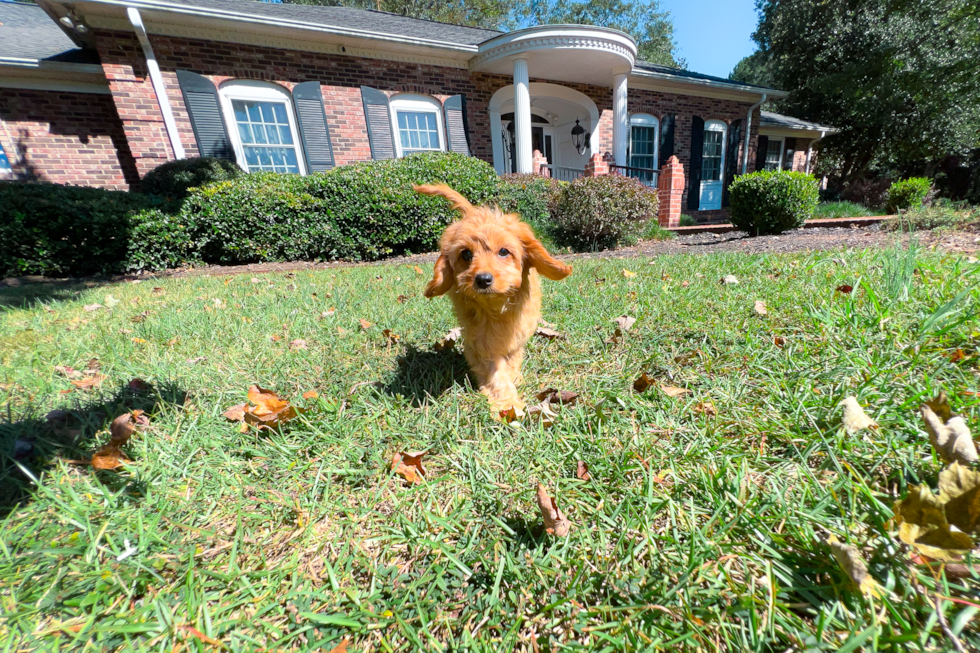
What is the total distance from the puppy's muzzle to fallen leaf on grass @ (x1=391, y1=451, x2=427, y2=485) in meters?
0.80

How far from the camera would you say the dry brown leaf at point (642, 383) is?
190 centimetres

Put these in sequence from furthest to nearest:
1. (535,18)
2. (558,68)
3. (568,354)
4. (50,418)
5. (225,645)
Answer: (535,18), (558,68), (568,354), (50,418), (225,645)

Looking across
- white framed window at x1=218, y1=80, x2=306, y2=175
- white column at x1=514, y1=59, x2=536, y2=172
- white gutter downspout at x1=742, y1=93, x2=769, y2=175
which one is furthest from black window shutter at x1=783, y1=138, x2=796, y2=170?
white framed window at x1=218, y1=80, x2=306, y2=175

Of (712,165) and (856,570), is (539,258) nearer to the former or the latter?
(856,570)

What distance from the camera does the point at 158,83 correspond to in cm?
851

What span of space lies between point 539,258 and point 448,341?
3.45 feet

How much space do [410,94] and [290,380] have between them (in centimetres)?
1144

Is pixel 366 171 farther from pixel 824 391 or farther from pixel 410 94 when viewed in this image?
pixel 824 391

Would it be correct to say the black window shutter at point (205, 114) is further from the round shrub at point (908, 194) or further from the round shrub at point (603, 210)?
the round shrub at point (908, 194)

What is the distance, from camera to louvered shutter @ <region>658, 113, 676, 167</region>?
14.8 metres

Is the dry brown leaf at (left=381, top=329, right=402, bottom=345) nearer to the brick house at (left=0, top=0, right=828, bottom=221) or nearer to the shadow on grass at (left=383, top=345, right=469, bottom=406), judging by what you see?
the shadow on grass at (left=383, top=345, right=469, bottom=406)

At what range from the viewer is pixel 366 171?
8.24m

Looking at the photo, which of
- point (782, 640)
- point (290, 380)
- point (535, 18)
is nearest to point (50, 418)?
point (290, 380)

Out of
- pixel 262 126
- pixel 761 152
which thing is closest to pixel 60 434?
pixel 262 126
